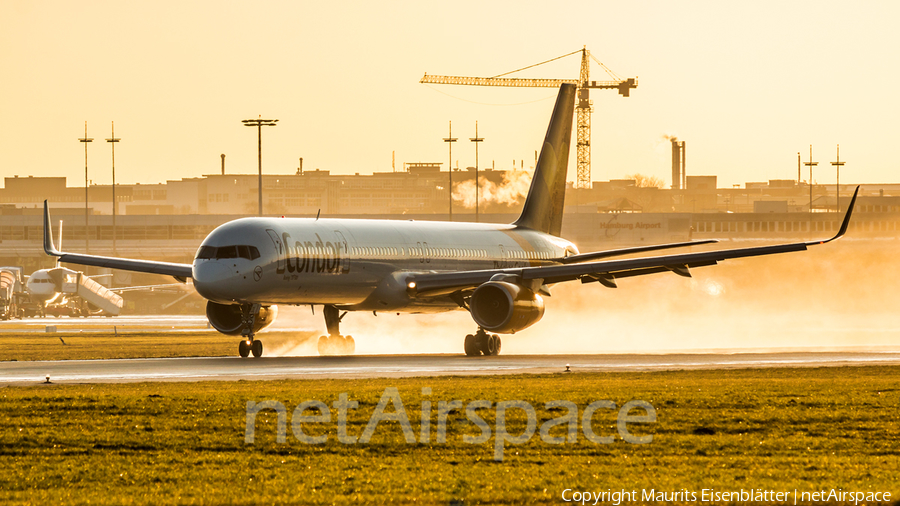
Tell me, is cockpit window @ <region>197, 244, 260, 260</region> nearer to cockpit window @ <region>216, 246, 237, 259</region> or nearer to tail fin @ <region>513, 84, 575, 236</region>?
cockpit window @ <region>216, 246, 237, 259</region>

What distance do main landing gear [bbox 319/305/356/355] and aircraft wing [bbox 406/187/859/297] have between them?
3.21 meters

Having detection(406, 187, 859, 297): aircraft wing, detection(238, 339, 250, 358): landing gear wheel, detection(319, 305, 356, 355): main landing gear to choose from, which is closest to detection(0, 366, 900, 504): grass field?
detection(238, 339, 250, 358): landing gear wheel

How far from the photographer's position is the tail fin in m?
52.0

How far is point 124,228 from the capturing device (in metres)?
152

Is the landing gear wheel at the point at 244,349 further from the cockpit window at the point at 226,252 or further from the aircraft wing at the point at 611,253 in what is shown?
the aircraft wing at the point at 611,253

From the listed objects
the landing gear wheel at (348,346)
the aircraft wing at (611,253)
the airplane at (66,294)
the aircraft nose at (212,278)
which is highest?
the aircraft wing at (611,253)

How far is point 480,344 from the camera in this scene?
41562 millimetres

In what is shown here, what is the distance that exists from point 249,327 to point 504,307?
827 cm

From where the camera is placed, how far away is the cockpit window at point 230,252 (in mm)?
36062

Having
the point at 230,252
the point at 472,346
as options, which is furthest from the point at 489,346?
the point at 230,252

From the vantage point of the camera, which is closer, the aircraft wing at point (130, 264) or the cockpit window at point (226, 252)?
the cockpit window at point (226, 252)

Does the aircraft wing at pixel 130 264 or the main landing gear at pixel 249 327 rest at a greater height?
the aircraft wing at pixel 130 264
